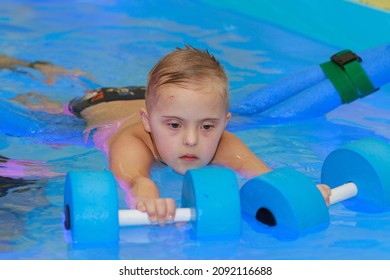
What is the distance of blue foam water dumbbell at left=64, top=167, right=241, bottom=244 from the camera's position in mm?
2217

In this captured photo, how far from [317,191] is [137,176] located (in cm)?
61

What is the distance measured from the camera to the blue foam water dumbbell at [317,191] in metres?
2.33

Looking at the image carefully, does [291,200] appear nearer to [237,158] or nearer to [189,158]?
[189,158]

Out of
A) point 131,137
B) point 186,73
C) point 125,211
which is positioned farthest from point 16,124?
point 125,211

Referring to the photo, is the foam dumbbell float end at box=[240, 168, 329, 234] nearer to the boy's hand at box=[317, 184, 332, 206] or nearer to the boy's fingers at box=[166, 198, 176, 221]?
the boy's hand at box=[317, 184, 332, 206]

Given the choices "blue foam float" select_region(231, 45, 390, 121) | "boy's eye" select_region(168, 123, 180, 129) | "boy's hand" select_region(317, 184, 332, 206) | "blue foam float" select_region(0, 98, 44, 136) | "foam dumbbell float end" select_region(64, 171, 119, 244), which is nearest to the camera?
"foam dumbbell float end" select_region(64, 171, 119, 244)

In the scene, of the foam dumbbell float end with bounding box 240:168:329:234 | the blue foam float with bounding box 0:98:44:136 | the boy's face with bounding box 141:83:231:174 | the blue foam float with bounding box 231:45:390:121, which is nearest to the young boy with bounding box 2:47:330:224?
the boy's face with bounding box 141:83:231:174

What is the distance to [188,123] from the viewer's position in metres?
2.62

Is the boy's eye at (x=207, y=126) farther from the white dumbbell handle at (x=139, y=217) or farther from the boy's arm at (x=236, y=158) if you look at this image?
the white dumbbell handle at (x=139, y=217)

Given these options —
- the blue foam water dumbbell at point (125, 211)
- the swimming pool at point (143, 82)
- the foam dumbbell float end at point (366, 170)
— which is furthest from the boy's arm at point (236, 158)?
the blue foam water dumbbell at point (125, 211)

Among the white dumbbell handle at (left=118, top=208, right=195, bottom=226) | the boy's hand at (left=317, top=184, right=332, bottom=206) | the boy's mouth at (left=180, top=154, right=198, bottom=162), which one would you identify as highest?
the boy's mouth at (left=180, top=154, right=198, bottom=162)

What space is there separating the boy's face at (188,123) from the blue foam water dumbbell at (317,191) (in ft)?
0.83

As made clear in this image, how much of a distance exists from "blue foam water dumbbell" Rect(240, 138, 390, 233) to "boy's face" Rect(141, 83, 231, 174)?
0.25m
